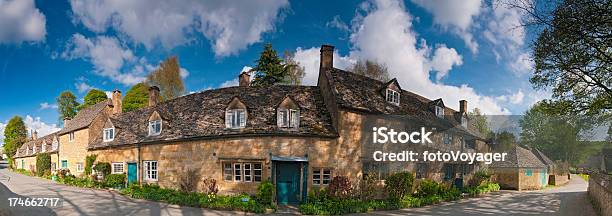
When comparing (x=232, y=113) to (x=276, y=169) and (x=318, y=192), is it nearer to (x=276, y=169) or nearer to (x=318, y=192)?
(x=276, y=169)

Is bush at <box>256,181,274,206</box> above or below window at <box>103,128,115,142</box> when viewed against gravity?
below

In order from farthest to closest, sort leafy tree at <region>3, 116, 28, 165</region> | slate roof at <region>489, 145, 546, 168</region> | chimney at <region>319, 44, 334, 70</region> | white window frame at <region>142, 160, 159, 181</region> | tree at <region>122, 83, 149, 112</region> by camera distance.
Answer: leafy tree at <region>3, 116, 28, 165</region> < tree at <region>122, 83, 149, 112</region> < slate roof at <region>489, 145, 546, 168</region> < chimney at <region>319, 44, 334, 70</region> < white window frame at <region>142, 160, 159, 181</region>

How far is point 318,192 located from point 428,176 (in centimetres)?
1065

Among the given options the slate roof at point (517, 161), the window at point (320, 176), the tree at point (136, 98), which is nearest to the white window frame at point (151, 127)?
the window at point (320, 176)

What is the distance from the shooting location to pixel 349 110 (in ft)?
72.2

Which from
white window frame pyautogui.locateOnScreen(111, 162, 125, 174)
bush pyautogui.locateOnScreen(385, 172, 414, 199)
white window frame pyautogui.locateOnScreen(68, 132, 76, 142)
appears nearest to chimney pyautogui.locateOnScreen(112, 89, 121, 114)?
white window frame pyautogui.locateOnScreen(68, 132, 76, 142)

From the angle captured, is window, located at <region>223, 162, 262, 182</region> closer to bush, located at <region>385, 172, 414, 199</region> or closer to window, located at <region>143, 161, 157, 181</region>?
window, located at <region>143, 161, 157, 181</region>

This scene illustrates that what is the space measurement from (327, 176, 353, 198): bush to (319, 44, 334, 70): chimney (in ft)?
29.4

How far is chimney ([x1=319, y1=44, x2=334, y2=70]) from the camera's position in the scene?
25969mm

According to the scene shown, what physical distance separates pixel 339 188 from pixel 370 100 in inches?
280

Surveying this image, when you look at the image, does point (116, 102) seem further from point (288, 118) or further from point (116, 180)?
point (288, 118)

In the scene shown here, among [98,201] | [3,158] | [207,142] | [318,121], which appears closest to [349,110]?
[318,121]

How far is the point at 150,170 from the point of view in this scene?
26.0m

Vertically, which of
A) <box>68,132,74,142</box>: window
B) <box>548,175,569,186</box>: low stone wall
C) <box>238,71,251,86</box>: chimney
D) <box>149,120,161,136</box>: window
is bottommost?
<box>548,175,569,186</box>: low stone wall
